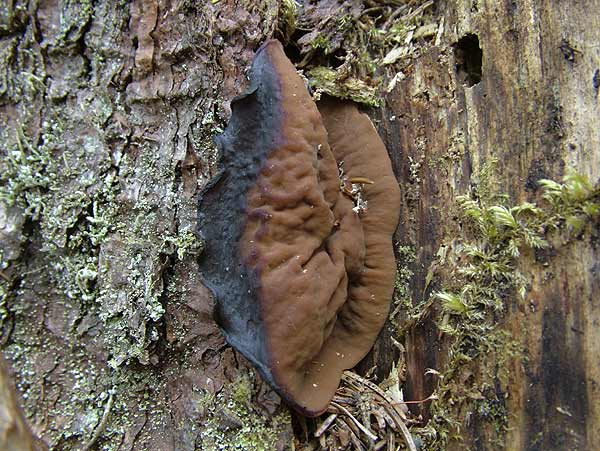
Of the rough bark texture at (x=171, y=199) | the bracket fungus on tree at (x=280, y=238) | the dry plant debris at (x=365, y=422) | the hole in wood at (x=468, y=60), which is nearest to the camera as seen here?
the bracket fungus on tree at (x=280, y=238)

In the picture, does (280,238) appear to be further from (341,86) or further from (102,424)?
(102,424)

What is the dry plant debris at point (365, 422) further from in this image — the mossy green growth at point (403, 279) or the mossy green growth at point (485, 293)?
the mossy green growth at point (403, 279)

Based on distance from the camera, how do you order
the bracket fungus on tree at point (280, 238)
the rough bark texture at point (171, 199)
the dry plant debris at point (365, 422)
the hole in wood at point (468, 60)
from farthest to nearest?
1. the hole in wood at point (468, 60)
2. the dry plant debris at point (365, 422)
3. the rough bark texture at point (171, 199)
4. the bracket fungus on tree at point (280, 238)

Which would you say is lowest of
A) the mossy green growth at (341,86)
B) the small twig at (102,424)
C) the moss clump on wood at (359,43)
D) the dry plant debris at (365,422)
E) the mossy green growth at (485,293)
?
the dry plant debris at (365,422)

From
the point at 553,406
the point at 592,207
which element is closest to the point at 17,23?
the point at 592,207

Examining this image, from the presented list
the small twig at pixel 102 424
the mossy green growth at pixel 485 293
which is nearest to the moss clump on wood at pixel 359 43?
the mossy green growth at pixel 485 293

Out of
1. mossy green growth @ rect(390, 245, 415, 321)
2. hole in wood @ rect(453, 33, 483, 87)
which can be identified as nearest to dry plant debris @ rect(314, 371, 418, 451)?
mossy green growth @ rect(390, 245, 415, 321)
